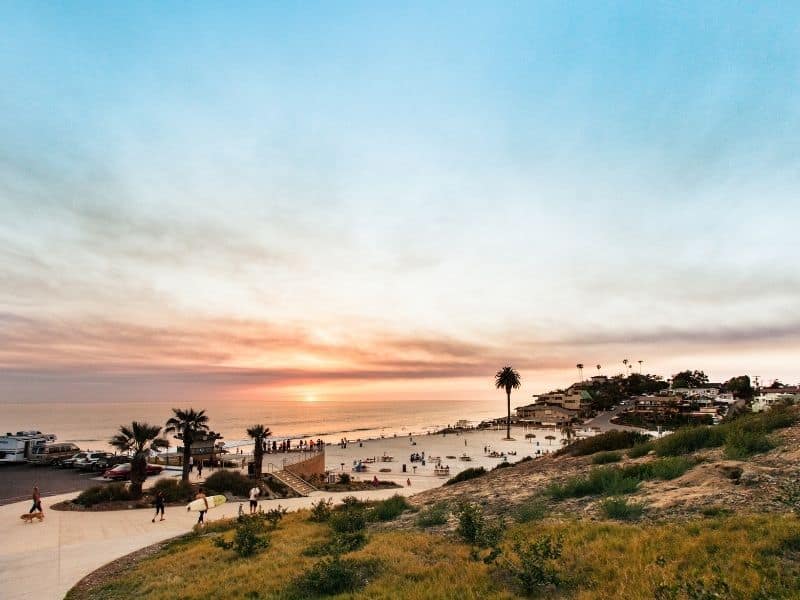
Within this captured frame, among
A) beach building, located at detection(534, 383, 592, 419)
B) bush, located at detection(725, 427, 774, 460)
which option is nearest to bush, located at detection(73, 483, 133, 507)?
bush, located at detection(725, 427, 774, 460)

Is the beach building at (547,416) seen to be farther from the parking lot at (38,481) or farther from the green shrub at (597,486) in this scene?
the green shrub at (597,486)

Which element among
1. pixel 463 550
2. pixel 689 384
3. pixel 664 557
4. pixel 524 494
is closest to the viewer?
pixel 664 557

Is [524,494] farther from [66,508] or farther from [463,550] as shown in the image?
[66,508]

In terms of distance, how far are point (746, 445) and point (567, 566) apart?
1041 cm

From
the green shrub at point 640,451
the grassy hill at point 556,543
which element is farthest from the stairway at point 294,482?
the green shrub at point 640,451

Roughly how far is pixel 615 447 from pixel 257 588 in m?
18.6

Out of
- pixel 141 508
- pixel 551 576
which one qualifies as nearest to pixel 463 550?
pixel 551 576

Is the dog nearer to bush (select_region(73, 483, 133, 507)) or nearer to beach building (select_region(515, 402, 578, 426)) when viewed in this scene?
bush (select_region(73, 483, 133, 507))

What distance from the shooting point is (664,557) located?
7.77m

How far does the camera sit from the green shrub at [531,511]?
41.1 ft

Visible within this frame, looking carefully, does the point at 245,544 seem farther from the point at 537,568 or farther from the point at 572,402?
the point at 572,402

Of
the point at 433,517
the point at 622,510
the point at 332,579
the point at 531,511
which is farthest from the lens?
the point at 433,517

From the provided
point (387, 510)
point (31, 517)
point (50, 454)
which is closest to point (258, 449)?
point (31, 517)

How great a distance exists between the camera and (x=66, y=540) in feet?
Answer: 56.0
